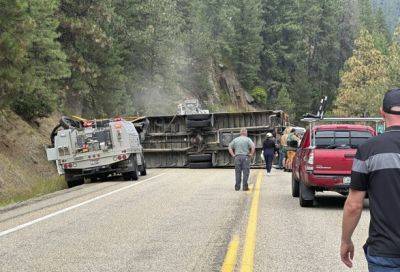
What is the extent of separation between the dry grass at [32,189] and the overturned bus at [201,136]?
6.99 meters

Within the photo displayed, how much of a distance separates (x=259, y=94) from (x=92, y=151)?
62.8 metres

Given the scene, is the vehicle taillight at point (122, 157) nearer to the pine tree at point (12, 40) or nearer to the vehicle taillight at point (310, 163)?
the pine tree at point (12, 40)

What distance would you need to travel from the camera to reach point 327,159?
1280 centimetres

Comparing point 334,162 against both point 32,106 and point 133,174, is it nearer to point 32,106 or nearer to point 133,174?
point 133,174

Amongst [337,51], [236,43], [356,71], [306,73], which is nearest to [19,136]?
[356,71]

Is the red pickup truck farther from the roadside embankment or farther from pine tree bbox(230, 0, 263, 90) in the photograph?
pine tree bbox(230, 0, 263, 90)

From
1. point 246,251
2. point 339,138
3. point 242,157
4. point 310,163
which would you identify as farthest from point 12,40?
point 246,251

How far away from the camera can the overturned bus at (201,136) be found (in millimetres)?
29797

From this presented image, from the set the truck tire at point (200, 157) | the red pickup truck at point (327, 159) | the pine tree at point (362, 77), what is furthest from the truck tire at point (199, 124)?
the pine tree at point (362, 77)

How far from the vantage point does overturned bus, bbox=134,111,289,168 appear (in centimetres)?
2980

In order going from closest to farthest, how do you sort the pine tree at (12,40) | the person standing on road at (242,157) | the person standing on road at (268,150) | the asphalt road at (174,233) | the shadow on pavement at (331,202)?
the asphalt road at (174,233) → the shadow on pavement at (331,202) → the person standing on road at (242,157) → the pine tree at (12,40) → the person standing on road at (268,150)

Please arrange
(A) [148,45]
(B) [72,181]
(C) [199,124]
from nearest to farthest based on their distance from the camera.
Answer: (B) [72,181], (C) [199,124], (A) [148,45]

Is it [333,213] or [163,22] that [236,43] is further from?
[333,213]

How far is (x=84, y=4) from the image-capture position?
3269 centimetres
